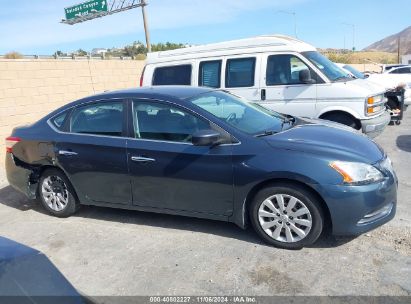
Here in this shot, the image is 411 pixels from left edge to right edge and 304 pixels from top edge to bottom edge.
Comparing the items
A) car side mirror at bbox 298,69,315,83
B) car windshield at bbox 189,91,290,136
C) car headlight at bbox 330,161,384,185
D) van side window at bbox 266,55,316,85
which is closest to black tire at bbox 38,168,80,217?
car windshield at bbox 189,91,290,136

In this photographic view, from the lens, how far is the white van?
22.3 ft

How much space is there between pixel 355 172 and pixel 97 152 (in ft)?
9.24

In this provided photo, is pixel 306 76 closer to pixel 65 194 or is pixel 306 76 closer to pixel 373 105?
pixel 373 105

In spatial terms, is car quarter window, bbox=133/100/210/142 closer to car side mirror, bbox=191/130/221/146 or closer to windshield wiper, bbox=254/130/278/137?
car side mirror, bbox=191/130/221/146

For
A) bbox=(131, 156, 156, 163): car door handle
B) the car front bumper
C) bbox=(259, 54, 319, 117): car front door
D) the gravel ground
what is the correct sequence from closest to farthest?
the gravel ground < the car front bumper < bbox=(131, 156, 156, 163): car door handle < bbox=(259, 54, 319, 117): car front door

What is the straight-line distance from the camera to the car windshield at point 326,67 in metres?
7.03

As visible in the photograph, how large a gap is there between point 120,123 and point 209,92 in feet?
3.71

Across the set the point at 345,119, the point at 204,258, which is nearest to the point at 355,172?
the point at 204,258

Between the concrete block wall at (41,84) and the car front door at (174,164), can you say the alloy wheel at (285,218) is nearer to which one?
the car front door at (174,164)

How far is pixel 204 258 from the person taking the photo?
3859mm

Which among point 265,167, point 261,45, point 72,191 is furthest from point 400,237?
point 261,45

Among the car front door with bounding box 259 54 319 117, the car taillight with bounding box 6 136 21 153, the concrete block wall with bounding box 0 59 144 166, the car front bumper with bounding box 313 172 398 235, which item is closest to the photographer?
the car front bumper with bounding box 313 172 398 235

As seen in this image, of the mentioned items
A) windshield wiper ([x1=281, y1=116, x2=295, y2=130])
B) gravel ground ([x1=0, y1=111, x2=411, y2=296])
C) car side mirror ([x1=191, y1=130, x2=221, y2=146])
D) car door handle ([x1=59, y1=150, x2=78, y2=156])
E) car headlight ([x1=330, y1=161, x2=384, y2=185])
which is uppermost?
car side mirror ([x1=191, y1=130, x2=221, y2=146])

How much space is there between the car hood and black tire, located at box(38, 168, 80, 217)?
2617 mm
